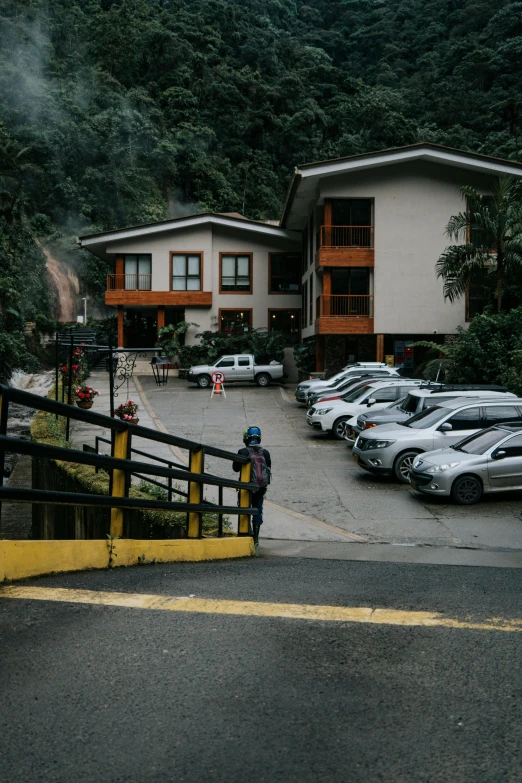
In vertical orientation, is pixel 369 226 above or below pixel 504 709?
above

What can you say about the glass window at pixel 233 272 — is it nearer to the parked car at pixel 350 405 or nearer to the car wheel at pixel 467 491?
the parked car at pixel 350 405

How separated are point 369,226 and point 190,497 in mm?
30649

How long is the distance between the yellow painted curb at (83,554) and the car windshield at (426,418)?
10611mm

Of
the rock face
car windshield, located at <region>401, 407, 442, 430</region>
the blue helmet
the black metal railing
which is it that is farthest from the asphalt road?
the rock face

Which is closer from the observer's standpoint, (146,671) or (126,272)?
(146,671)

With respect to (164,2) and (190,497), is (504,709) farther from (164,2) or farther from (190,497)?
(164,2)

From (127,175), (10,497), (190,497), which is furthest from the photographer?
(127,175)

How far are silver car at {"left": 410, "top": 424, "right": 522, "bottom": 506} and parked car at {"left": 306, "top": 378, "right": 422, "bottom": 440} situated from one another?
767cm

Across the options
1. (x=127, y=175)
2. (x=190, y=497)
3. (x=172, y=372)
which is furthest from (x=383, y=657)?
(x=127, y=175)

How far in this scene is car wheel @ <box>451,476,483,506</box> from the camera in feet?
49.1

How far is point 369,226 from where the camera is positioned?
36.5 m

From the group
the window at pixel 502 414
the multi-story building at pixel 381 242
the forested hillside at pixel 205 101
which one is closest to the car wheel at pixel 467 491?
the window at pixel 502 414

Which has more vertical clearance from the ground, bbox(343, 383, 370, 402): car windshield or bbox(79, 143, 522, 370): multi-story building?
bbox(79, 143, 522, 370): multi-story building

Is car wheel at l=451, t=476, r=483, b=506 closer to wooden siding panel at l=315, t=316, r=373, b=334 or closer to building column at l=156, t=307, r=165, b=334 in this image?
wooden siding panel at l=315, t=316, r=373, b=334
